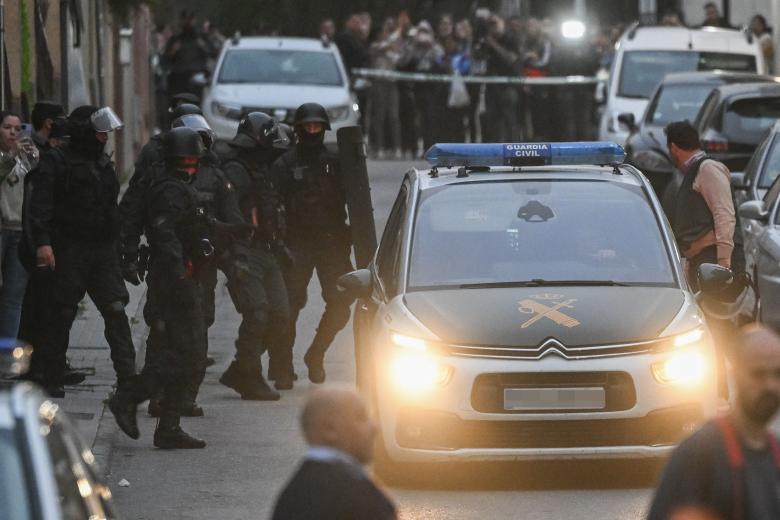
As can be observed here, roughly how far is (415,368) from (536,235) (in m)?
1.27

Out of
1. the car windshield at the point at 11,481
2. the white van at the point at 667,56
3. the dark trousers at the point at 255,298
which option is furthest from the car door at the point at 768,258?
the white van at the point at 667,56

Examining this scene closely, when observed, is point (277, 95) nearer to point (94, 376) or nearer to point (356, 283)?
point (94, 376)

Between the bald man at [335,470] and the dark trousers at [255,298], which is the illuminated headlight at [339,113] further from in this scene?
the bald man at [335,470]

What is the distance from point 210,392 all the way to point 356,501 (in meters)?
8.49

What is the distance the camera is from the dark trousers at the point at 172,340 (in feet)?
36.0

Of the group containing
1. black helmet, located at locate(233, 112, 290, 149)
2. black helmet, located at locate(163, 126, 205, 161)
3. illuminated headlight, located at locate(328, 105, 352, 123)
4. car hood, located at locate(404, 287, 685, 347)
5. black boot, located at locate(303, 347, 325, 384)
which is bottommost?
black boot, located at locate(303, 347, 325, 384)

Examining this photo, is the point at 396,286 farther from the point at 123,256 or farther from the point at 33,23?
the point at 33,23

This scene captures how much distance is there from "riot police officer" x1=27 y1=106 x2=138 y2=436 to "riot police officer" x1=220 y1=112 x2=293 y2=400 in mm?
844

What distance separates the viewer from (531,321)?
31.9 feet

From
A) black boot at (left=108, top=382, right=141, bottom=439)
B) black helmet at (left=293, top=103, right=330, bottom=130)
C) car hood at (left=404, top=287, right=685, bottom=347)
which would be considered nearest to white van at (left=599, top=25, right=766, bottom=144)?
black helmet at (left=293, top=103, right=330, bottom=130)

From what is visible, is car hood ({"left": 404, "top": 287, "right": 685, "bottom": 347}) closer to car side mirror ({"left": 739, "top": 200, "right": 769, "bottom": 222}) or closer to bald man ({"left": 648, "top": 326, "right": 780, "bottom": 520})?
car side mirror ({"left": 739, "top": 200, "right": 769, "bottom": 222})

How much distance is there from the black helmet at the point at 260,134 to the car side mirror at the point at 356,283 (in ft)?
7.58

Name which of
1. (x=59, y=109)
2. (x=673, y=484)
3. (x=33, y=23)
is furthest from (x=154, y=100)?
(x=673, y=484)

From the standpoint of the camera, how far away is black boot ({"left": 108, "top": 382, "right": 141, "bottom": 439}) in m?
10.9
